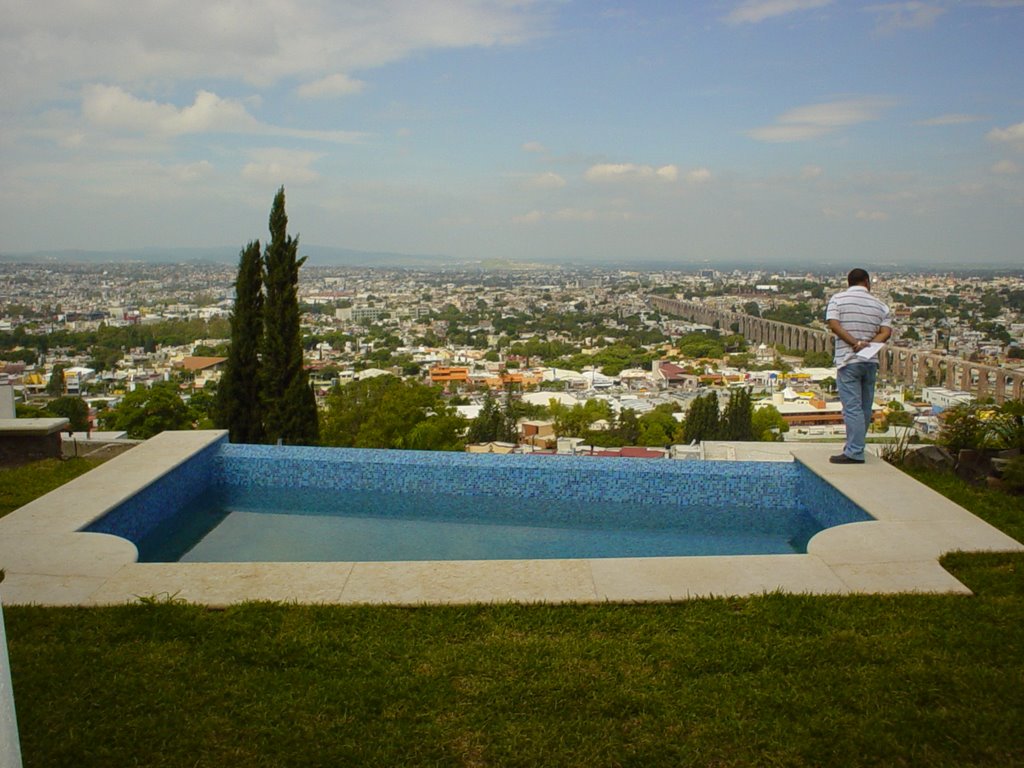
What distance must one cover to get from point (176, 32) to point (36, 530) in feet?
12.2

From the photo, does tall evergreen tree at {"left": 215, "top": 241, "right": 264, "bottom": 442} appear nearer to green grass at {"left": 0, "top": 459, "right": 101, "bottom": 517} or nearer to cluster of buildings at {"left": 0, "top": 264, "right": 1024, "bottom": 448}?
green grass at {"left": 0, "top": 459, "right": 101, "bottom": 517}

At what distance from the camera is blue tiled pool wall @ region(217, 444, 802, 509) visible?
5344 mm

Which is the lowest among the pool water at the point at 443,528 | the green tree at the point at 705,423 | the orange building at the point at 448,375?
the orange building at the point at 448,375

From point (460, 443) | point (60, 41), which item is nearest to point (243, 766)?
point (60, 41)

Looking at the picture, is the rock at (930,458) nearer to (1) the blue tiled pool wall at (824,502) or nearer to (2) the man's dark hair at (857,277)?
(1) the blue tiled pool wall at (824,502)

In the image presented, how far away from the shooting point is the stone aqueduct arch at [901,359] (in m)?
20.5

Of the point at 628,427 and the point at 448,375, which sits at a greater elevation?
the point at 628,427

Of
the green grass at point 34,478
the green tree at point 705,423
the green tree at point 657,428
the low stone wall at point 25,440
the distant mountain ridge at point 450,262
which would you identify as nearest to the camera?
the green grass at point 34,478

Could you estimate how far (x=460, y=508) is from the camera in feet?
17.7

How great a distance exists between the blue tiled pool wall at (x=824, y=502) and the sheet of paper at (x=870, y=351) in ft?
2.43

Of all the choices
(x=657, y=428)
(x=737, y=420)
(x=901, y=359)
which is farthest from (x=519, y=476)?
(x=901, y=359)

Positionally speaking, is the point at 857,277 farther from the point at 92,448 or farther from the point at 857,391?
the point at 92,448

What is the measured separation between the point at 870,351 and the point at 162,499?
4179 millimetres

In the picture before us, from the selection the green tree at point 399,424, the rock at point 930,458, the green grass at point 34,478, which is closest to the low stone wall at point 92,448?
the green grass at point 34,478
